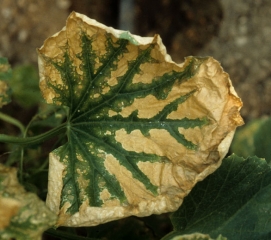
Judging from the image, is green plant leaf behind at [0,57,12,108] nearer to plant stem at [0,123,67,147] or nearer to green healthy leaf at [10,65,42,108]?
plant stem at [0,123,67,147]

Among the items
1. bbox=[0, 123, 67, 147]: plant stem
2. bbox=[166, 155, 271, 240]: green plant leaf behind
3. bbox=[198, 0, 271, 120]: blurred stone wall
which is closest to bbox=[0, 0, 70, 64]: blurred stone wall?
bbox=[198, 0, 271, 120]: blurred stone wall

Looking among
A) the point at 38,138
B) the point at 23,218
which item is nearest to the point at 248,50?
the point at 38,138

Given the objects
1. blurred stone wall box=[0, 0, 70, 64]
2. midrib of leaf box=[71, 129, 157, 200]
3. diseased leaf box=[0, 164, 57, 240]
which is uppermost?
blurred stone wall box=[0, 0, 70, 64]

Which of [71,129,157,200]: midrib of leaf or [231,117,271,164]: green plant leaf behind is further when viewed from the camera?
[231,117,271,164]: green plant leaf behind

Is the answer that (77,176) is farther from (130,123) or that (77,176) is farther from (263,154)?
(263,154)

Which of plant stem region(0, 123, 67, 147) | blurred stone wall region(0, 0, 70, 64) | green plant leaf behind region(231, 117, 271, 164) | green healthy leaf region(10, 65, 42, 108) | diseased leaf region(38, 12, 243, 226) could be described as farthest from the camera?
blurred stone wall region(0, 0, 70, 64)

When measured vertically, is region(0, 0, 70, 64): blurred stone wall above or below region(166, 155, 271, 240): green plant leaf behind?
above

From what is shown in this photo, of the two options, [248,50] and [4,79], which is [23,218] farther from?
[248,50]

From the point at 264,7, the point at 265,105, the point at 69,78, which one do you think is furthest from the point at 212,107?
the point at 264,7
